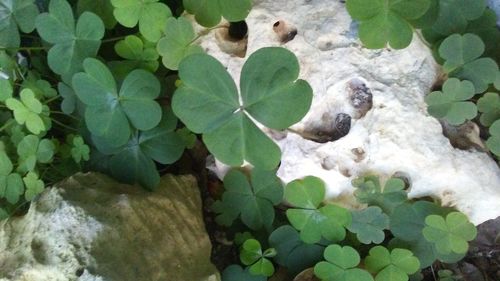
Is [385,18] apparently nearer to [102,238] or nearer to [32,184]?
[102,238]

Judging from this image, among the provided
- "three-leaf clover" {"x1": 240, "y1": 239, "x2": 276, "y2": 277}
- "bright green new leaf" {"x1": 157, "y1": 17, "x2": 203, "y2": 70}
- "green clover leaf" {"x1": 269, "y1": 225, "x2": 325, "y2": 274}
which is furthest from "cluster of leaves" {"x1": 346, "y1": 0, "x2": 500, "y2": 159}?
"three-leaf clover" {"x1": 240, "y1": 239, "x2": 276, "y2": 277}

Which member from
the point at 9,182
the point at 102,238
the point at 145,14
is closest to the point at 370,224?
the point at 102,238

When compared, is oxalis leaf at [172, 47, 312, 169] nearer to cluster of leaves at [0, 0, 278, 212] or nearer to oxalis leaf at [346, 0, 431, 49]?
cluster of leaves at [0, 0, 278, 212]

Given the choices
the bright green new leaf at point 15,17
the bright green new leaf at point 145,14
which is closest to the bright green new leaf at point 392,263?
the bright green new leaf at point 145,14

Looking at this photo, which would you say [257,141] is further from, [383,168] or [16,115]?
[16,115]

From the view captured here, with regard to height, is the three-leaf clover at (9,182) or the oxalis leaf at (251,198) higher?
the three-leaf clover at (9,182)

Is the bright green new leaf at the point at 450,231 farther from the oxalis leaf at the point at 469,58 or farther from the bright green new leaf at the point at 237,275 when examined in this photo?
the bright green new leaf at the point at 237,275
